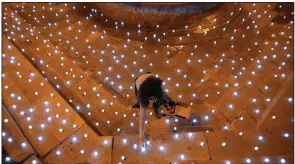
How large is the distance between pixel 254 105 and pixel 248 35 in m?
2.60

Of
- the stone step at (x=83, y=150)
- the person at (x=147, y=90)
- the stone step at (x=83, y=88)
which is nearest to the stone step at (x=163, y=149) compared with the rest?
the stone step at (x=83, y=150)

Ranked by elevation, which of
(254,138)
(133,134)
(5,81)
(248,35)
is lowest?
(133,134)

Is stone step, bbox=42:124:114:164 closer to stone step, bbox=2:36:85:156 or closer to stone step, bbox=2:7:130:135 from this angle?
stone step, bbox=2:36:85:156

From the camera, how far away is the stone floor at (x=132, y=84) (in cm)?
408

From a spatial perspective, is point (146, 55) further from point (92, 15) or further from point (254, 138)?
point (254, 138)

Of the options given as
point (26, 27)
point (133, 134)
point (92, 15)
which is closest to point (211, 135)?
point (133, 134)

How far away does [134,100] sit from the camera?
529 centimetres

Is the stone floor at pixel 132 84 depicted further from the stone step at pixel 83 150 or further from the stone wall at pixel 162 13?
the stone wall at pixel 162 13

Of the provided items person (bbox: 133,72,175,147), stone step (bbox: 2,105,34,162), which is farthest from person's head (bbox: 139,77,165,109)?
stone step (bbox: 2,105,34,162)

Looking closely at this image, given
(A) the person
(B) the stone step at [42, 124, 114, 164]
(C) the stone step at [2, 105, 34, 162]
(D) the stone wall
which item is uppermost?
(D) the stone wall

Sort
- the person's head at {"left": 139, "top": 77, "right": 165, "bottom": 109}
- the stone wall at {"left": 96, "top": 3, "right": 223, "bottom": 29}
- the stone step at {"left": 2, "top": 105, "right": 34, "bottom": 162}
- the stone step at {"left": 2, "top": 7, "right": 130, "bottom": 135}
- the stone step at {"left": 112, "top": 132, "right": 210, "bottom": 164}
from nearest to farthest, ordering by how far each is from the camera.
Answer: the person's head at {"left": 139, "top": 77, "right": 165, "bottom": 109}, the stone step at {"left": 2, "top": 105, "right": 34, "bottom": 162}, the stone step at {"left": 112, "top": 132, "right": 210, "bottom": 164}, the stone step at {"left": 2, "top": 7, "right": 130, "bottom": 135}, the stone wall at {"left": 96, "top": 3, "right": 223, "bottom": 29}

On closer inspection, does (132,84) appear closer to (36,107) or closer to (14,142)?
(36,107)

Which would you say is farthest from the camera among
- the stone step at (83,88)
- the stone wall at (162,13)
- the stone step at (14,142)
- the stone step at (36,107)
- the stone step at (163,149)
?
the stone wall at (162,13)

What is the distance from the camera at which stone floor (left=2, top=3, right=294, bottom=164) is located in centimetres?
408
